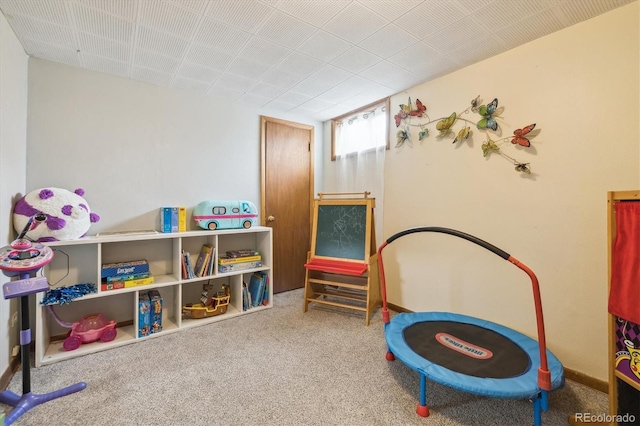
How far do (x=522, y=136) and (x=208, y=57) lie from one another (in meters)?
2.62

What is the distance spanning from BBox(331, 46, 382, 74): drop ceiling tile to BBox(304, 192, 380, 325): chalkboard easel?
129 centimetres

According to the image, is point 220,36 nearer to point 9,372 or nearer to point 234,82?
point 234,82

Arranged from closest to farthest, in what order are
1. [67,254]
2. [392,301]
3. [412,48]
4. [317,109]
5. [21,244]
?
[21,244] → [412,48] → [67,254] → [392,301] → [317,109]

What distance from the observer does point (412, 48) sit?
7.01 ft

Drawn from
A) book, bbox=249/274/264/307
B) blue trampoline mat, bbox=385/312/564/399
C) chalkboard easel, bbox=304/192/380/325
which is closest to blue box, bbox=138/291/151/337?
book, bbox=249/274/264/307

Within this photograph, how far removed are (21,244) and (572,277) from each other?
3.47 metres

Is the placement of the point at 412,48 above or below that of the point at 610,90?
above

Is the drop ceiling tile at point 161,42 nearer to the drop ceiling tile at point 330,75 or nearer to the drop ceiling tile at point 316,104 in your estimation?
the drop ceiling tile at point 330,75

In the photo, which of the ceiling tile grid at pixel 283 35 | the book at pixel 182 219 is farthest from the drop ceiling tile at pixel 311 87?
the book at pixel 182 219

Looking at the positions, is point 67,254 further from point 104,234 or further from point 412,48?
point 412,48

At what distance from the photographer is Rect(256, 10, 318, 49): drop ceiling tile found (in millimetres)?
1812

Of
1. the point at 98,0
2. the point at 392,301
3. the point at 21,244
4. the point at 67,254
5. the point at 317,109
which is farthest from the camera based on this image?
the point at 317,109

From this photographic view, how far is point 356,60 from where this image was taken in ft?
7.61

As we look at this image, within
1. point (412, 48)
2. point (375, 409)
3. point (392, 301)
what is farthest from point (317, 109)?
point (375, 409)
